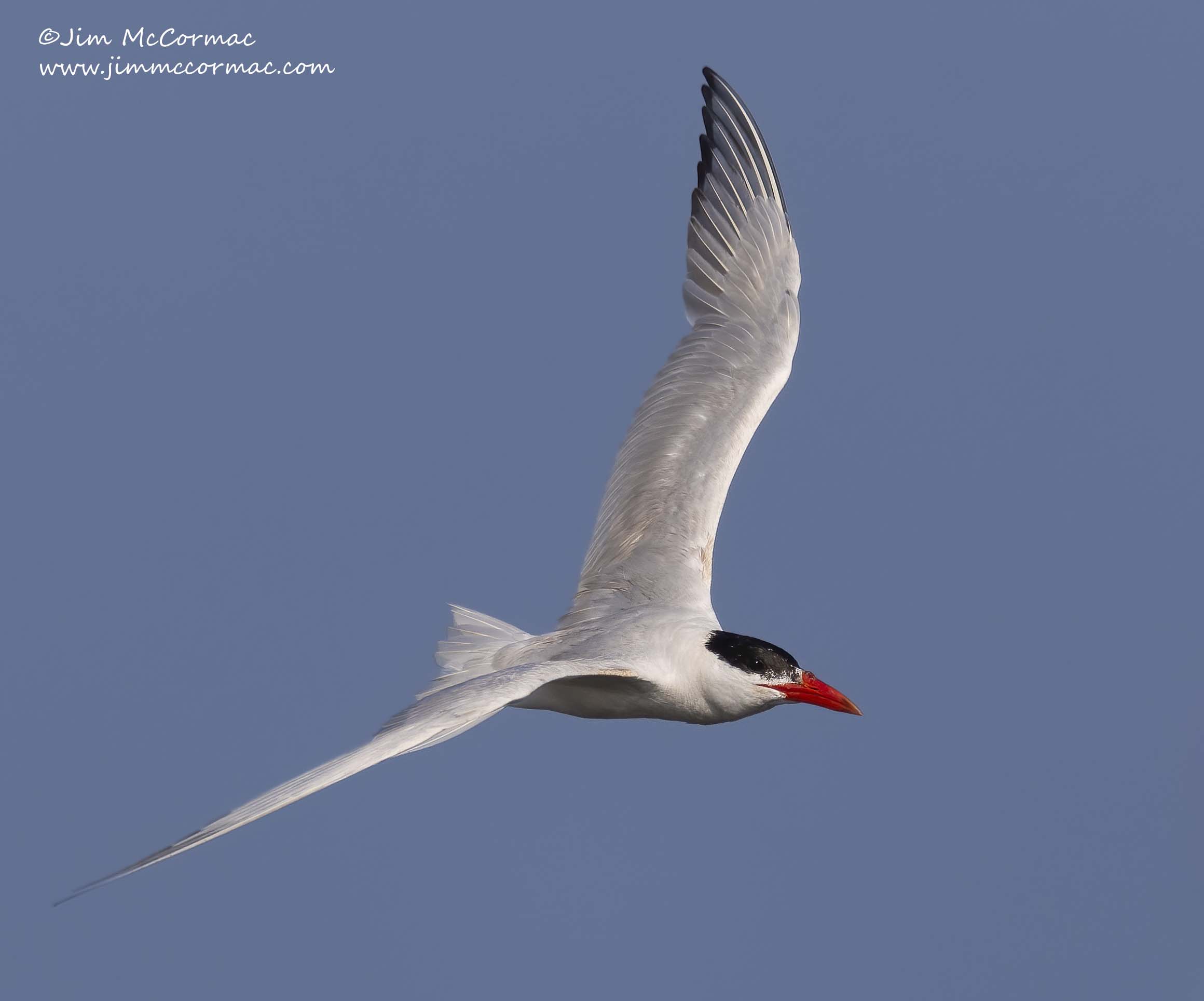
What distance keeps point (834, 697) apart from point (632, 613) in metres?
1.46

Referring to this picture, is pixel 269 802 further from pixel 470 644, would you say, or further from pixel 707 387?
pixel 707 387

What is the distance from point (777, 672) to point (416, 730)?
2325 mm

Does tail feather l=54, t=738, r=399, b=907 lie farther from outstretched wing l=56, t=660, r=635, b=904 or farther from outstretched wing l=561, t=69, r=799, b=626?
outstretched wing l=561, t=69, r=799, b=626

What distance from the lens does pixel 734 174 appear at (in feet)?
39.0

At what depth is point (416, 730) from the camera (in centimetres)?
715

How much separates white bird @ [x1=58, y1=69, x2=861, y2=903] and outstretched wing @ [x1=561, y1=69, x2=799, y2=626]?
A: 0.01m

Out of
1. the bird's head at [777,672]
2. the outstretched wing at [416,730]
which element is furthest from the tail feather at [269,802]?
the bird's head at [777,672]

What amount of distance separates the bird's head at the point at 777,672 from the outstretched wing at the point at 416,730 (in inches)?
23.9

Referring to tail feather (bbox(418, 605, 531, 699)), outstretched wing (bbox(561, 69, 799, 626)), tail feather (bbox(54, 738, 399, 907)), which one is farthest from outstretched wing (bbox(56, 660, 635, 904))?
outstretched wing (bbox(561, 69, 799, 626))

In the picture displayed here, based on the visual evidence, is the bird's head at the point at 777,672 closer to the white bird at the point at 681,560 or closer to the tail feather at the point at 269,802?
the white bird at the point at 681,560

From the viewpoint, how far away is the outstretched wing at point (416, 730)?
6547 mm

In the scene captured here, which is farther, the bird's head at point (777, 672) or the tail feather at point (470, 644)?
the tail feather at point (470, 644)

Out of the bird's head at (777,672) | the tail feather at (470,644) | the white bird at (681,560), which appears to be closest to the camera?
the white bird at (681,560)

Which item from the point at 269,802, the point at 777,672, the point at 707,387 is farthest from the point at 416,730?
the point at 707,387
